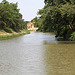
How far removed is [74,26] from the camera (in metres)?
39.3

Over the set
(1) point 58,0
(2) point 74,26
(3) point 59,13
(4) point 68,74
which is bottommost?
(4) point 68,74

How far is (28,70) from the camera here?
12391mm

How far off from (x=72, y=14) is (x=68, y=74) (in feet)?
78.8

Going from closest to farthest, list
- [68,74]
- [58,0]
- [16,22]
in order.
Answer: [68,74], [58,0], [16,22]

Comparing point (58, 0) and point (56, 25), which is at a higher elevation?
point (58, 0)

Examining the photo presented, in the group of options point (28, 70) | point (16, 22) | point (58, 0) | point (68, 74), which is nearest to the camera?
point (68, 74)

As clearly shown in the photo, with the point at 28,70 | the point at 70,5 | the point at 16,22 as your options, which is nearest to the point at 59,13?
the point at 70,5

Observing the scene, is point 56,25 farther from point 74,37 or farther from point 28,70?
point 28,70

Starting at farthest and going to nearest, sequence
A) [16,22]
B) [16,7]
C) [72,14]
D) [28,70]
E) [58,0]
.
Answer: [16,7] < [16,22] < [58,0] < [72,14] < [28,70]

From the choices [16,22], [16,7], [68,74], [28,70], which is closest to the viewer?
[68,74]

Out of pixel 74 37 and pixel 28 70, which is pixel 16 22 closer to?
pixel 74 37

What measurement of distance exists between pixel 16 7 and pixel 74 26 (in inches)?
2592

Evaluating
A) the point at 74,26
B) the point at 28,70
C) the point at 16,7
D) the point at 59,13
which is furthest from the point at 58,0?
the point at 16,7

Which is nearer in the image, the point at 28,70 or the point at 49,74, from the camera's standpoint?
the point at 49,74
